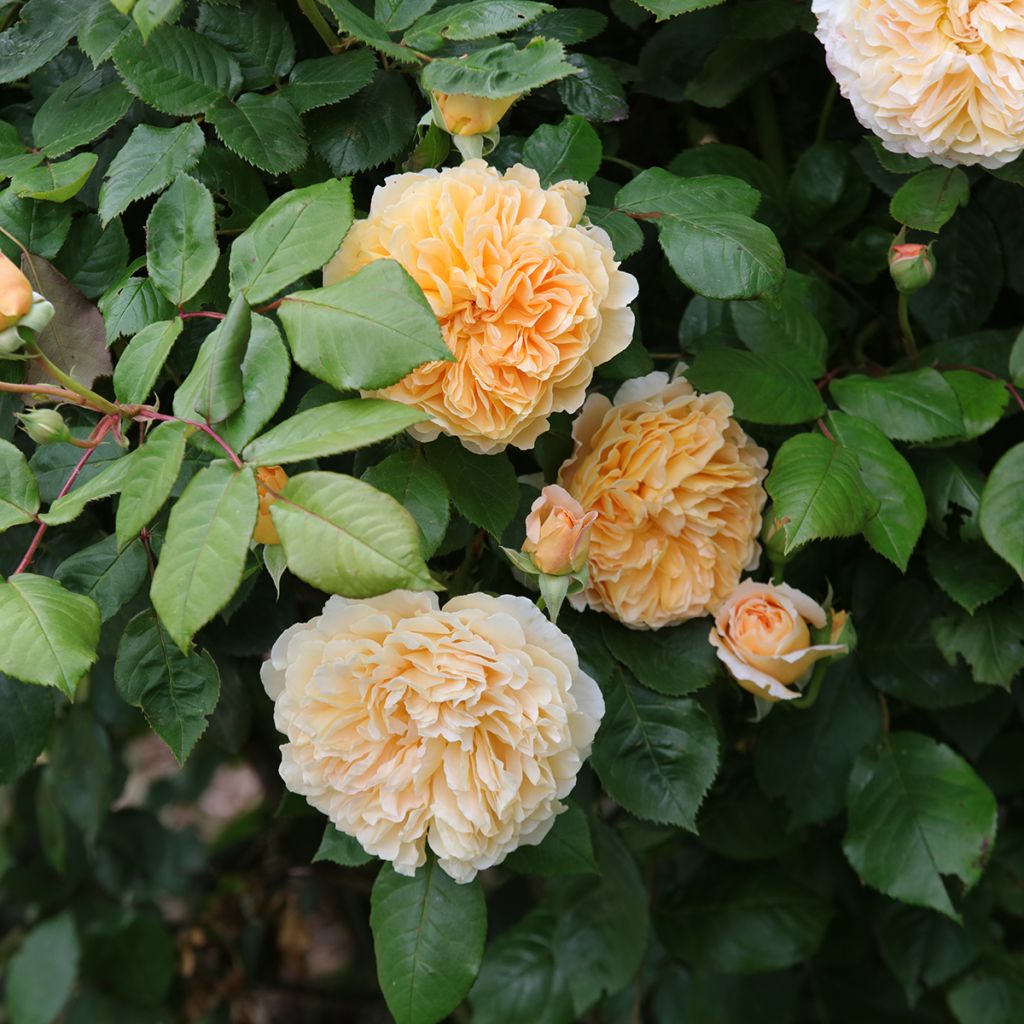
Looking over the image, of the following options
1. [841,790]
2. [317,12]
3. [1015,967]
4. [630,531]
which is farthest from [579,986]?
[317,12]

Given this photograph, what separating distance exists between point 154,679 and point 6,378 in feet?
0.76

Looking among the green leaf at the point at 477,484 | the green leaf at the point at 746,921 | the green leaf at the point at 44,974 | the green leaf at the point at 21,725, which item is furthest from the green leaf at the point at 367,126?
the green leaf at the point at 44,974

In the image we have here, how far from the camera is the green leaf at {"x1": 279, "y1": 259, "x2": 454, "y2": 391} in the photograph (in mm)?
614

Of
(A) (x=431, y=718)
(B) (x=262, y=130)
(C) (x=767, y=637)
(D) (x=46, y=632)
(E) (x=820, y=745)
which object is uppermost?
(B) (x=262, y=130)

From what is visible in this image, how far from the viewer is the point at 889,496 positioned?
2.62 feet

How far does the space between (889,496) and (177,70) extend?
1.90 ft

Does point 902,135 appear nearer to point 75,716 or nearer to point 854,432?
point 854,432

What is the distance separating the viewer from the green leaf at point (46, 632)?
615mm

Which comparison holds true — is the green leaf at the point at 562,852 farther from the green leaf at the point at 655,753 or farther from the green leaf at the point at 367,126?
the green leaf at the point at 367,126

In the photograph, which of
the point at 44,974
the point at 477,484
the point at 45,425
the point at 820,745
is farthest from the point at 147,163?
the point at 44,974

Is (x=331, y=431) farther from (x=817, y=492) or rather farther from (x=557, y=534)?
(x=817, y=492)

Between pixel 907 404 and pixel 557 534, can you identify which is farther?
pixel 907 404

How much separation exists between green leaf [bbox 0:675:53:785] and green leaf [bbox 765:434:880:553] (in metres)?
0.57

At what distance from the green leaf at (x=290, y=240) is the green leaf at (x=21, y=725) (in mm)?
384
